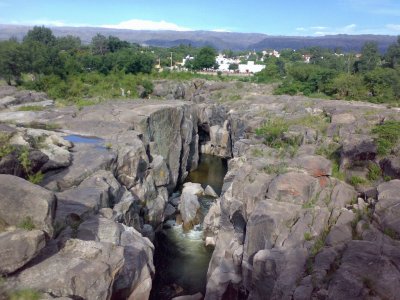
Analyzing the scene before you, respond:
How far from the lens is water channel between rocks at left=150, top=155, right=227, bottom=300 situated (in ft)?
69.2

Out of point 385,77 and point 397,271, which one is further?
point 385,77

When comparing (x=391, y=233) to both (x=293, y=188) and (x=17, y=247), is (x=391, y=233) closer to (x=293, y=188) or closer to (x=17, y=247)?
(x=293, y=188)

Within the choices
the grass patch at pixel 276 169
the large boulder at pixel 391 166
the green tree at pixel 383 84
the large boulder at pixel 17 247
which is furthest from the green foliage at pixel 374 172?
the green tree at pixel 383 84

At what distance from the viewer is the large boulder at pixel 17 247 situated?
11.1 meters

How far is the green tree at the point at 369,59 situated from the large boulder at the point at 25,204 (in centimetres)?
6433

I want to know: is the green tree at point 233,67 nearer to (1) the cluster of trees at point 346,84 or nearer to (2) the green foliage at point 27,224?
(1) the cluster of trees at point 346,84

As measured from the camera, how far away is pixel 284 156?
24.4 m

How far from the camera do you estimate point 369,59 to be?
239ft

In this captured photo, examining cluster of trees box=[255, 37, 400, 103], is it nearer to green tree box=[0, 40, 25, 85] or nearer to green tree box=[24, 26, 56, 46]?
green tree box=[0, 40, 25, 85]

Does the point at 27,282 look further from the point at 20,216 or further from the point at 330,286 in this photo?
the point at 330,286

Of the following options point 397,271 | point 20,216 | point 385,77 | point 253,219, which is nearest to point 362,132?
point 253,219

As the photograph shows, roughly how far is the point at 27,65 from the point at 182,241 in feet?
125

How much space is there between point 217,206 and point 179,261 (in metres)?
4.89

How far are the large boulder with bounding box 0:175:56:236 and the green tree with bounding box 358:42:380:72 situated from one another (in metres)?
64.3
